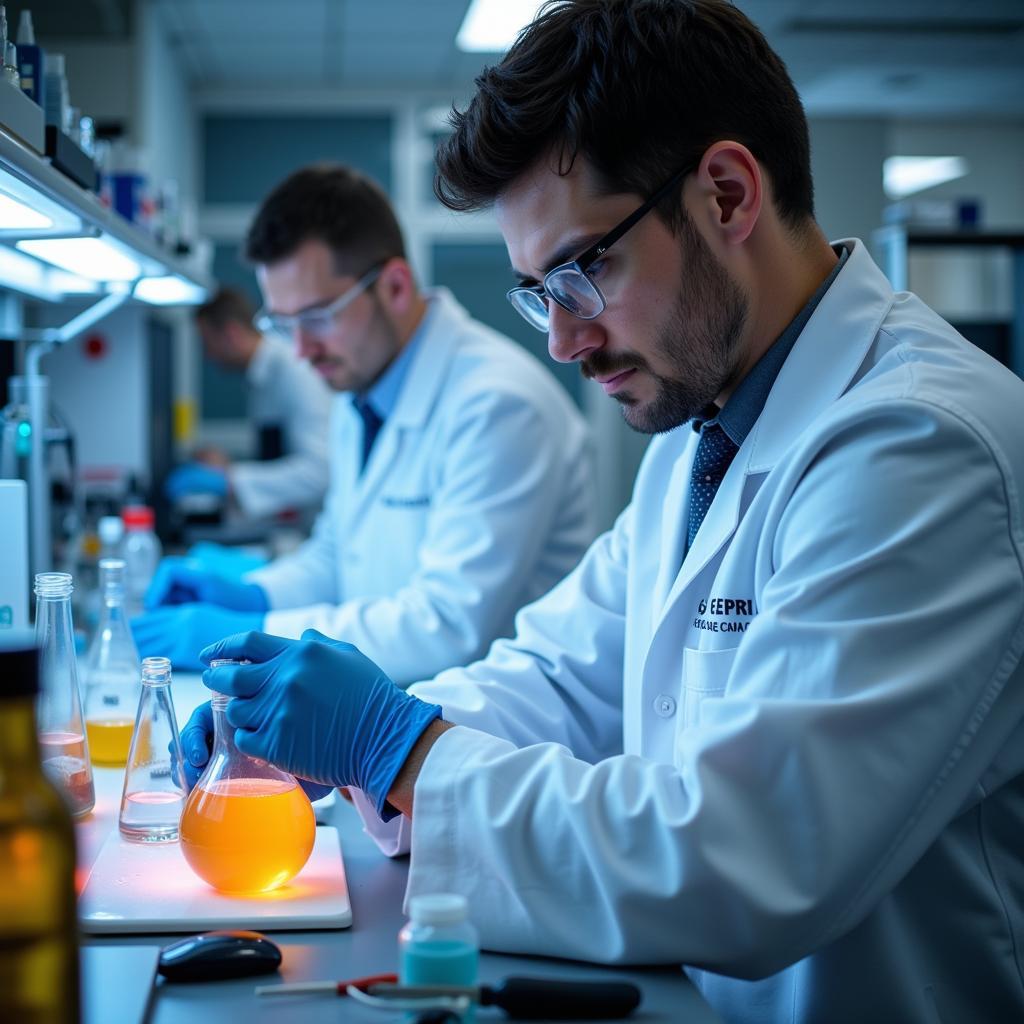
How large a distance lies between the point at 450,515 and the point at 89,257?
841mm

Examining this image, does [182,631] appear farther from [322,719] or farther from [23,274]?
[322,719]

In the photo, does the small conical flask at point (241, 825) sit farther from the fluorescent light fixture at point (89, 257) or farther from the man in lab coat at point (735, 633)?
the fluorescent light fixture at point (89, 257)

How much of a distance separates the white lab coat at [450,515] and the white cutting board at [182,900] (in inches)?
37.3

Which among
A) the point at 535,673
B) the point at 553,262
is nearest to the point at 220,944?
the point at 535,673

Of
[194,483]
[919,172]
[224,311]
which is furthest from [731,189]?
[919,172]

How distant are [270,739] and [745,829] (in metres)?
0.44

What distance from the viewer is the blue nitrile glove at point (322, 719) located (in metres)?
1.08

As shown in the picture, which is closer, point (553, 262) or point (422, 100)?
point (553, 262)

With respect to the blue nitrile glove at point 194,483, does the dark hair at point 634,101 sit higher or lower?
higher

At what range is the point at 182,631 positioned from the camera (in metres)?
2.04

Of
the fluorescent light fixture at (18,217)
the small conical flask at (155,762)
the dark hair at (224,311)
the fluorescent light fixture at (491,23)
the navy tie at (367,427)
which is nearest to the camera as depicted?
the small conical flask at (155,762)

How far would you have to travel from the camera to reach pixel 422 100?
7.03 m

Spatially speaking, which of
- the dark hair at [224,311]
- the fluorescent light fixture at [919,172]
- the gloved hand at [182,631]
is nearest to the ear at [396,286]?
the gloved hand at [182,631]

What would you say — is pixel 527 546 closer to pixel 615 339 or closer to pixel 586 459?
pixel 586 459
